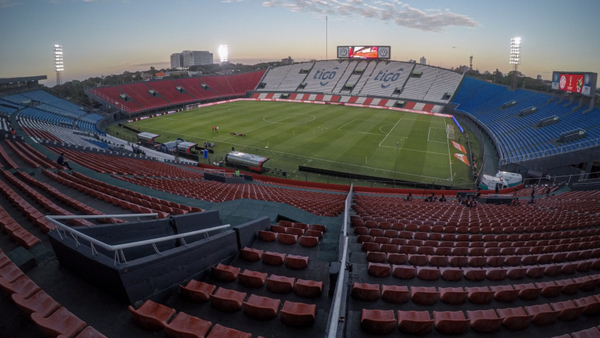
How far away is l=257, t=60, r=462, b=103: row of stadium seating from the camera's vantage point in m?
77.3

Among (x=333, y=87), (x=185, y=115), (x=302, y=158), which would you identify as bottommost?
(x=302, y=158)

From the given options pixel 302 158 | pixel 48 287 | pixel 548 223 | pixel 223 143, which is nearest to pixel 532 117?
pixel 302 158

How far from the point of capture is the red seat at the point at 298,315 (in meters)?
5.30

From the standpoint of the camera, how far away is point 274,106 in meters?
73.5

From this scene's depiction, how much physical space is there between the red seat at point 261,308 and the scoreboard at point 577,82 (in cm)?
4744

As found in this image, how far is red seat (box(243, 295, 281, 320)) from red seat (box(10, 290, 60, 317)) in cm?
297

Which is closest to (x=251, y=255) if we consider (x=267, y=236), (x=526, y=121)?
(x=267, y=236)

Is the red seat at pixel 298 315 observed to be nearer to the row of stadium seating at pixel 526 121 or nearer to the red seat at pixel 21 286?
the red seat at pixel 21 286

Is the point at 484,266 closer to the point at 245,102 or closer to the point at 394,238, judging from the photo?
the point at 394,238

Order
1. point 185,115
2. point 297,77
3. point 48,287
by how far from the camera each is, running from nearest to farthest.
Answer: point 48,287, point 185,115, point 297,77

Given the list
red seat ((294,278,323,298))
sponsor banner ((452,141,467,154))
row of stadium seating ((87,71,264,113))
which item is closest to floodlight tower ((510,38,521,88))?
sponsor banner ((452,141,467,154))

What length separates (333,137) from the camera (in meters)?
45.0

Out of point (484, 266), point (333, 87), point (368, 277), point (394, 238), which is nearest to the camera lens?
point (368, 277)

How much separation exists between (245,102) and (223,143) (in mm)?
40849
